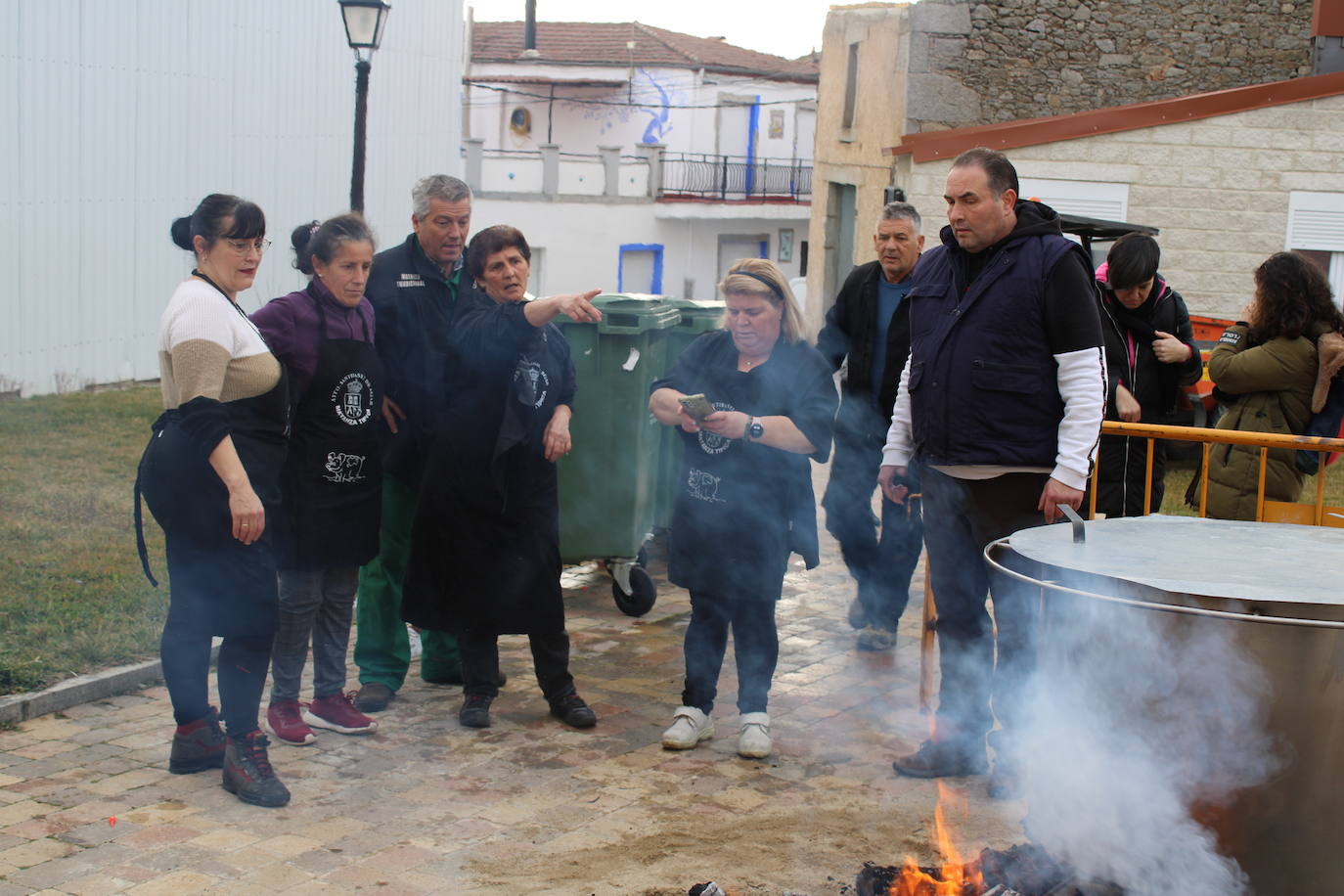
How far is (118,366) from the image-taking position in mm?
14812

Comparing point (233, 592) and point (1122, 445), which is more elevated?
point (1122, 445)

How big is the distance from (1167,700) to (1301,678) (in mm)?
294

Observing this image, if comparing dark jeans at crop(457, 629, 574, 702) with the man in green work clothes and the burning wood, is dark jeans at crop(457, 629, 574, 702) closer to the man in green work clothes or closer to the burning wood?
the man in green work clothes

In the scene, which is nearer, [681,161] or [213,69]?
[213,69]

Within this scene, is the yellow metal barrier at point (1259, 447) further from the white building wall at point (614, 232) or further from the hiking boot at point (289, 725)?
the white building wall at point (614, 232)

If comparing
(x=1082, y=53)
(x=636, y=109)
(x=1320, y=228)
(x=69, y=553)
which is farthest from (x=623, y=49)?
(x=69, y=553)

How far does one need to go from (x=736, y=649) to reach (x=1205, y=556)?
86.7 inches

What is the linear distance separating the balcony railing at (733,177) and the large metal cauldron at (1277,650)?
34.6 meters

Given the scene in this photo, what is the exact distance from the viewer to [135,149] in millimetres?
15117

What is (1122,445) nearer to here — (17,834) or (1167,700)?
(1167,700)

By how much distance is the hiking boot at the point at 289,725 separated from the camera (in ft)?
16.9

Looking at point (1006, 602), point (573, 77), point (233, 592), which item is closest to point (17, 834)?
point (233, 592)

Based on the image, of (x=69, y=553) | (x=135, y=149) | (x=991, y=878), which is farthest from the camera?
(x=135, y=149)

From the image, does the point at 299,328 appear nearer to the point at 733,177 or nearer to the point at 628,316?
the point at 628,316
